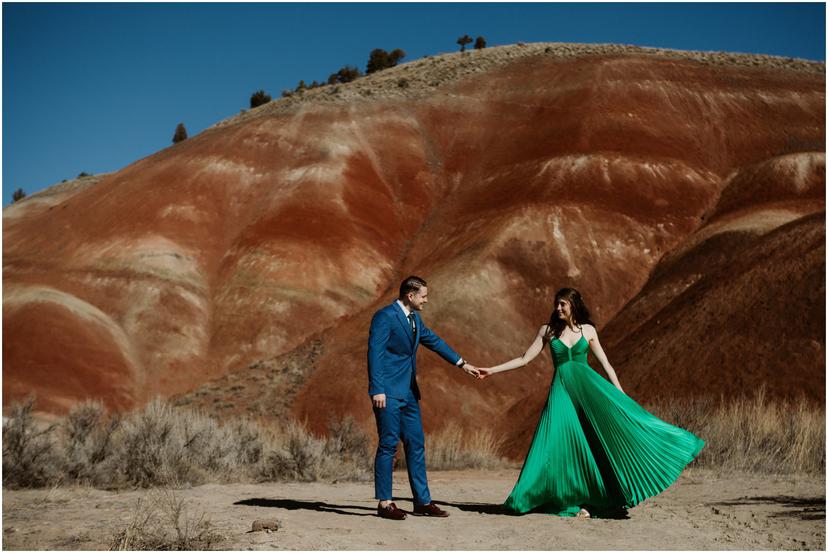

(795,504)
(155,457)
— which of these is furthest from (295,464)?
(795,504)

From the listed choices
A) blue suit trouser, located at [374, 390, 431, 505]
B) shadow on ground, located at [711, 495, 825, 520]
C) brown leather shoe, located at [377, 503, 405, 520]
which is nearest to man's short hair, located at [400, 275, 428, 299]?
blue suit trouser, located at [374, 390, 431, 505]

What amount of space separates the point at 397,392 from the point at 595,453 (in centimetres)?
186

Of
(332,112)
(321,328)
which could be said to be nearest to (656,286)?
(321,328)

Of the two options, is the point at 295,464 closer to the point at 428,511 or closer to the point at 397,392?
the point at 428,511

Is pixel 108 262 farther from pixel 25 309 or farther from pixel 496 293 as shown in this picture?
pixel 496 293

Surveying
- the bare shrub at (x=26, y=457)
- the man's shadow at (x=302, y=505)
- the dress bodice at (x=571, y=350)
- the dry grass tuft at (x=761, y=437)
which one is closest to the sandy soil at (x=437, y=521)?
the man's shadow at (x=302, y=505)

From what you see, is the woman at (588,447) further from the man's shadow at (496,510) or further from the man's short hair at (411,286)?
the man's short hair at (411,286)

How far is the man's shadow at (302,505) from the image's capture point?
8.65 metres

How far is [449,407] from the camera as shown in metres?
29.1

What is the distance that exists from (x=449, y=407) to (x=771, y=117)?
74.7 ft

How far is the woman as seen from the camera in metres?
8.13

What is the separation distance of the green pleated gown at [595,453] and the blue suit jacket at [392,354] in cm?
123

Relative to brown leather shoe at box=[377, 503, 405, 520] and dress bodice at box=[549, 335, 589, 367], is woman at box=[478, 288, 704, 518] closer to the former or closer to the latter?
dress bodice at box=[549, 335, 589, 367]

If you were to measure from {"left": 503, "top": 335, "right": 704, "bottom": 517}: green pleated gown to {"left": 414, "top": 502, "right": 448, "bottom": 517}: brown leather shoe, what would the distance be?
619mm
